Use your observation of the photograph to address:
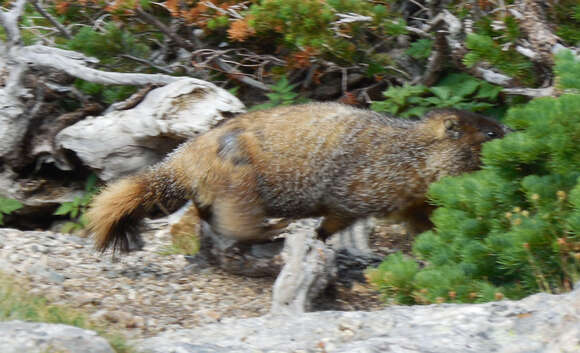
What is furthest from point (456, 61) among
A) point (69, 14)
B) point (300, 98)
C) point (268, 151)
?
point (69, 14)

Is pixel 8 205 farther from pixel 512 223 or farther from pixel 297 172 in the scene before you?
pixel 512 223

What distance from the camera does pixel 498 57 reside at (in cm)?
600

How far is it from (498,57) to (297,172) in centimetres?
186

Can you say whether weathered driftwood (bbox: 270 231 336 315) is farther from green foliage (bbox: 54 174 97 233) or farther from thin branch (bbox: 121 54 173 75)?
thin branch (bbox: 121 54 173 75)

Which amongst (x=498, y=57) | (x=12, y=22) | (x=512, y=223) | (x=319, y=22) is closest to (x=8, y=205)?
(x=12, y=22)

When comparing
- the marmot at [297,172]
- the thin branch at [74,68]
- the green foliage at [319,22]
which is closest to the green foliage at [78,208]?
the thin branch at [74,68]

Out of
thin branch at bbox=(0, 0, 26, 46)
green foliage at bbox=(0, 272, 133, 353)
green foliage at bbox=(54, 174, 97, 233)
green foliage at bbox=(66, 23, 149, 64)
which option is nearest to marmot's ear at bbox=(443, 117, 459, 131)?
green foliage at bbox=(0, 272, 133, 353)

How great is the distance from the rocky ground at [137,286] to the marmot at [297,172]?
0.32m

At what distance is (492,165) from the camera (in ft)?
14.3

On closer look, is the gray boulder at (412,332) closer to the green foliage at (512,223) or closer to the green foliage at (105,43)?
the green foliage at (512,223)

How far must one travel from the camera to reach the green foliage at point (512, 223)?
4.01 m

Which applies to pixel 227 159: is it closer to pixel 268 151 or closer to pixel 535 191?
pixel 268 151

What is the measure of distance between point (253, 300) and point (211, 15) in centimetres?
332

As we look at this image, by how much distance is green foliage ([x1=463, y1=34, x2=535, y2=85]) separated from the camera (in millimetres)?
5879
